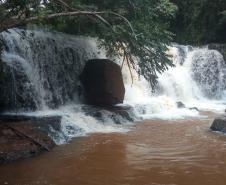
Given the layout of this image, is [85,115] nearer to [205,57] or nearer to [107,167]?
[107,167]

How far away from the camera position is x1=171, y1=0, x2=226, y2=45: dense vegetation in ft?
85.7

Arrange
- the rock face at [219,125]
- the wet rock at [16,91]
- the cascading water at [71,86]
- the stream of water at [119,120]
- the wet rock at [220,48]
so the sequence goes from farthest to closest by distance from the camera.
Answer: the wet rock at [220,48], the cascading water at [71,86], the wet rock at [16,91], the rock face at [219,125], the stream of water at [119,120]

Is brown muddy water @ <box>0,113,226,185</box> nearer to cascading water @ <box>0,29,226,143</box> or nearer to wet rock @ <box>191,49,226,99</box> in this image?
cascading water @ <box>0,29,226,143</box>

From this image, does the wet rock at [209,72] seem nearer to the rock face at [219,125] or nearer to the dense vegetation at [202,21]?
the dense vegetation at [202,21]

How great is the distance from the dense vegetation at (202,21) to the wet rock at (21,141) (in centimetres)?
1743

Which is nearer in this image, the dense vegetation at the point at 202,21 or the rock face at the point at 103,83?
the rock face at the point at 103,83

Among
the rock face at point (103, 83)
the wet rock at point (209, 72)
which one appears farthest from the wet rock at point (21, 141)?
the wet rock at point (209, 72)

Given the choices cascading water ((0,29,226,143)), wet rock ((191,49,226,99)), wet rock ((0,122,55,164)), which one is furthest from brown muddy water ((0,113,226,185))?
wet rock ((191,49,226,99))

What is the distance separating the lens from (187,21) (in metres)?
27.7

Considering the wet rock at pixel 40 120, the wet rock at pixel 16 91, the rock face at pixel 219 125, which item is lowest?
the rock face at pixel 219 125

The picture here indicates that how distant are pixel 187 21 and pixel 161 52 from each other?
17076 mm

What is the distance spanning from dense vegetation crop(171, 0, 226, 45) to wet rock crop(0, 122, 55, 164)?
17.4 metres

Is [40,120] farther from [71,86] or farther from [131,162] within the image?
[71,86]

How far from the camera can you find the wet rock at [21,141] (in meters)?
9.16
